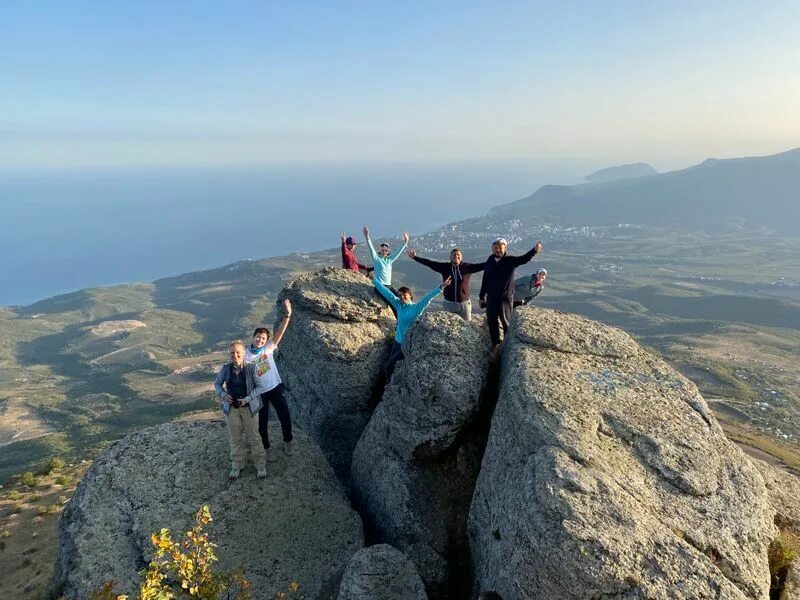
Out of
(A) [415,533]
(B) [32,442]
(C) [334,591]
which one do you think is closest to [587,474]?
(A) [415,533]

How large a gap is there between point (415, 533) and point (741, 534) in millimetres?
8253

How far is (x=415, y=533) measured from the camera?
14477mm

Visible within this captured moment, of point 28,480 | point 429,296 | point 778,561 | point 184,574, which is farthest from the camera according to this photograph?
point 28,480

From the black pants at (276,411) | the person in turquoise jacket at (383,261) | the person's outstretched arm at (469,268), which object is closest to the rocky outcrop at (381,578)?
the black pants at (276,411)

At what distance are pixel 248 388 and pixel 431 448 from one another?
581cm

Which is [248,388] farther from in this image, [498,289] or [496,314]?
[498,289]

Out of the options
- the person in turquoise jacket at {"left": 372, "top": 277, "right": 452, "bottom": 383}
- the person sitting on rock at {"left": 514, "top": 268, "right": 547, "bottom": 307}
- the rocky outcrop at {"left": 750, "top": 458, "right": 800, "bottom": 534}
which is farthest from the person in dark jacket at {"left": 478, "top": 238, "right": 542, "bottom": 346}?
the rocky outcrop at {"left": 750, "top": 458, "right": 800, "bottom": 534}

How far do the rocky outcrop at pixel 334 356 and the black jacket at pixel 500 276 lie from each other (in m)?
5.61

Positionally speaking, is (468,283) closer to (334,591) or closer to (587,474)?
(587,474)

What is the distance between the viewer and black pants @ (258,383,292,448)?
1555 centimetres

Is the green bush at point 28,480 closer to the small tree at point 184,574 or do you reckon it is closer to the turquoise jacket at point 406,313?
the turquoise jacket at point 406,313

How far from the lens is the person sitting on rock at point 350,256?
23.9m

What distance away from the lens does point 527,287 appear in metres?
19.7

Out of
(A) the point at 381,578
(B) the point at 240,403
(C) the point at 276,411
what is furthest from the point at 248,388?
(A) the point at 381,578
